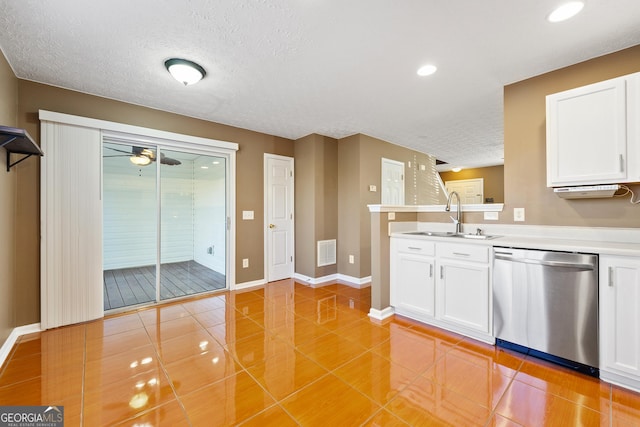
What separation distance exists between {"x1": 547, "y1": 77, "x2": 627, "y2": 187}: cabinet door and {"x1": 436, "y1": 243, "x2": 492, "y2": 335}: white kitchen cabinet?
0.89 meters

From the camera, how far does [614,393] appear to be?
169 centimetres

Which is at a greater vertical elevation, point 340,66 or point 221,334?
point 340,66

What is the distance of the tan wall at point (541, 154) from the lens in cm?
214

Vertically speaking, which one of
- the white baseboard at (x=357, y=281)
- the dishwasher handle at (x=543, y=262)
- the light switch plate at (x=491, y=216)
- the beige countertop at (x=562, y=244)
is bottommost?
the white baseboard at (x=357, y=281)

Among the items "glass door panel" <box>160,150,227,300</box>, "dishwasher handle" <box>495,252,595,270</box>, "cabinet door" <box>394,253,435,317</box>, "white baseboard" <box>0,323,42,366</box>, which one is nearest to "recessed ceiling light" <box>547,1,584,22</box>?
"dishwasher handle" <box>495,252,595,270</box>

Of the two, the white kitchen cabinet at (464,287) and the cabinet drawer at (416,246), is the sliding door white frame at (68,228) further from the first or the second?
the white kitchen cabinet at (464,287)

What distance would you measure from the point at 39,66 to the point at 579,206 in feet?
16.2

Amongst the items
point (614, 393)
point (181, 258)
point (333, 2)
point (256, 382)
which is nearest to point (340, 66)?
point (333, 2)

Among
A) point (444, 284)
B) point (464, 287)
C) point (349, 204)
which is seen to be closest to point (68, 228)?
point (349, 204)

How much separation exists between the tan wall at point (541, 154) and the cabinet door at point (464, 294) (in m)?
0.78

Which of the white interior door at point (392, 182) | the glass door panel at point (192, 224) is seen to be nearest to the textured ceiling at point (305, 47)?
the glass door panel at point (192, 224)

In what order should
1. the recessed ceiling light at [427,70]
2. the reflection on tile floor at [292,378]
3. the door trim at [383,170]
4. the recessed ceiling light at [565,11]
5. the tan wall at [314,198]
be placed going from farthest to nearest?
the door trim at [383,170] < the tan wall at [314,198] < the recessed ceiling light at [427,70] < the recessed ceiling light at [565,11] < the reflection on tile floor at [292,378]

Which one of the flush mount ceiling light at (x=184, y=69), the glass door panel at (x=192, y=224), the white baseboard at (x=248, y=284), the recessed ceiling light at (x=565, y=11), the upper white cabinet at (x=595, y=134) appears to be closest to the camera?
the recessed ceiling light at (x=565, y=11)

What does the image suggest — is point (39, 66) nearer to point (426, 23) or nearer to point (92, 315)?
point (92, 315)
